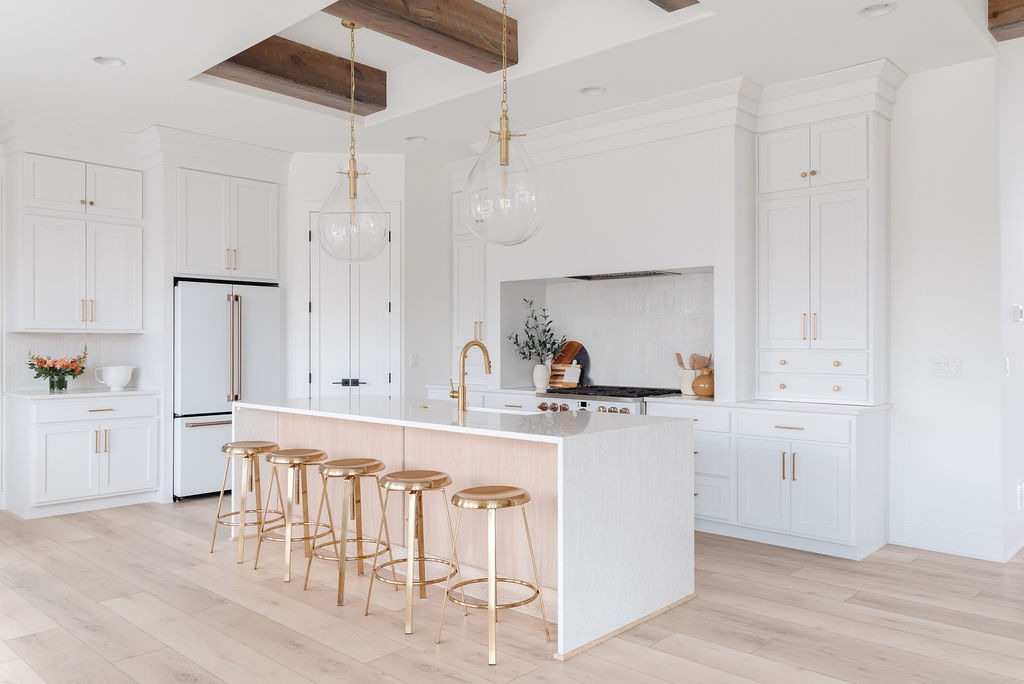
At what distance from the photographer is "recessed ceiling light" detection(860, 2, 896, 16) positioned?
11.8ft

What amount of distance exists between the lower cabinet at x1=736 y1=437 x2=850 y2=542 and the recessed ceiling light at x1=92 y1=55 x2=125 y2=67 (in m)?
4.28

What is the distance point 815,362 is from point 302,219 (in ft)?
13.9

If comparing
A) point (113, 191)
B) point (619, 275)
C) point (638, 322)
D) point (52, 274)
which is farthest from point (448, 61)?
point (52, 274)

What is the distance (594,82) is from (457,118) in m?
1.17

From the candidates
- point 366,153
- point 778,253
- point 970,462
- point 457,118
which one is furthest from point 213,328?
point 970,462

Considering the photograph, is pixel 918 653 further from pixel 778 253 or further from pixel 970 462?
pixel 778 253

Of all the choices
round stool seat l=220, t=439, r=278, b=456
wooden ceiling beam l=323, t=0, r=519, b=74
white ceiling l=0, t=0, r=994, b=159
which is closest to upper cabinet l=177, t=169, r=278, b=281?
white ceiling l=0, t=0, r=994, b=159

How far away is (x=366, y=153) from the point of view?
638 centimetres

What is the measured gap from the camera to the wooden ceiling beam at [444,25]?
3.77 metres

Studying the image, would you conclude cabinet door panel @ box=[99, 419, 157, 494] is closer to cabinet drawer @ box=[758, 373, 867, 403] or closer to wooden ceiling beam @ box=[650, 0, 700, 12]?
cabinet drawer @ box=[758, 373, 867, 403]

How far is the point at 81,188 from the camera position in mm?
5598

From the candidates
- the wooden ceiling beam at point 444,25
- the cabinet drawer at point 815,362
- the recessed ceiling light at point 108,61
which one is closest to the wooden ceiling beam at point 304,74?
the recessed ceiling light at point 108,61

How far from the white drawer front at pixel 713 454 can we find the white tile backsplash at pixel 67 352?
4368 millimetres

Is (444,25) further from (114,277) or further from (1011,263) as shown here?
(1011,263)
